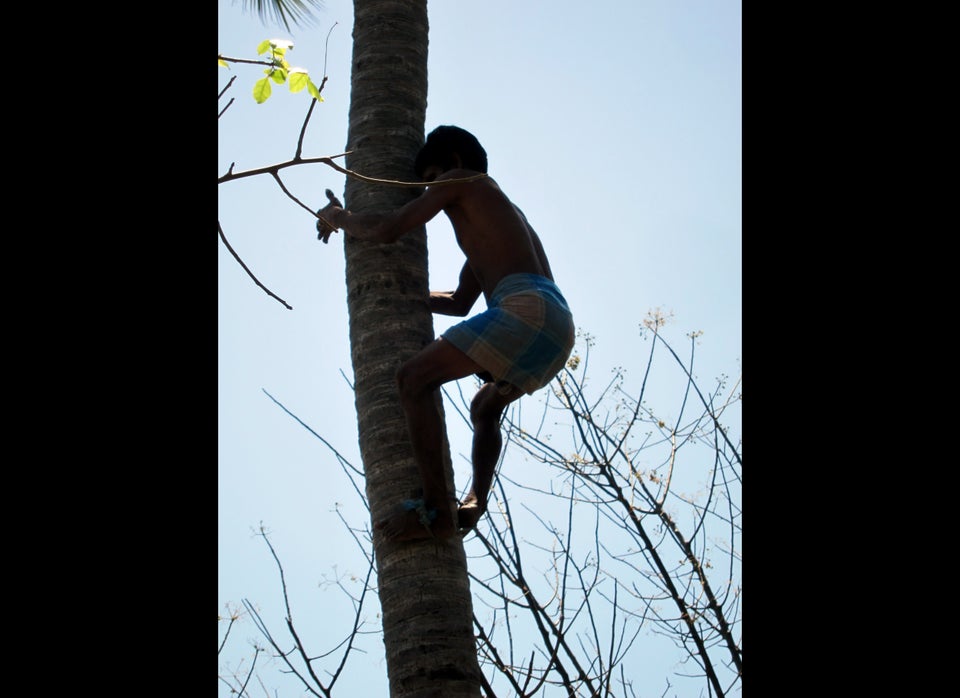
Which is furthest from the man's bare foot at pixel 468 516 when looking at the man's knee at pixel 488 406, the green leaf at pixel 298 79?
the green leaf at pixel 298 79

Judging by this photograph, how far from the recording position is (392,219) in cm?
347

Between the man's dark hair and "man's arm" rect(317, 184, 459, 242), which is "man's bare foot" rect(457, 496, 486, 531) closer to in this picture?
"man's arm" rect(317, 184, 459, 242)

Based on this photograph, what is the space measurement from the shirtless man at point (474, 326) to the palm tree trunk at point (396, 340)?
63 millimetres

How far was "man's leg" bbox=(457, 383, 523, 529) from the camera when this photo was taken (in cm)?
368

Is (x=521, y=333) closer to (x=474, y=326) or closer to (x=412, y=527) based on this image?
(x=474, y=326)

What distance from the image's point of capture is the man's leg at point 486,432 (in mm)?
3676

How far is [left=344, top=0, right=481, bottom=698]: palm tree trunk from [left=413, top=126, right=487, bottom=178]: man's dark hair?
0.21 feet

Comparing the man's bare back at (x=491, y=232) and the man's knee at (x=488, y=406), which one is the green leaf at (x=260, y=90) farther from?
the man's knee at (x=488, y=406)

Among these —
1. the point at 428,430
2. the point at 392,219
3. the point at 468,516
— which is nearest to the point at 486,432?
the point at 468,516
